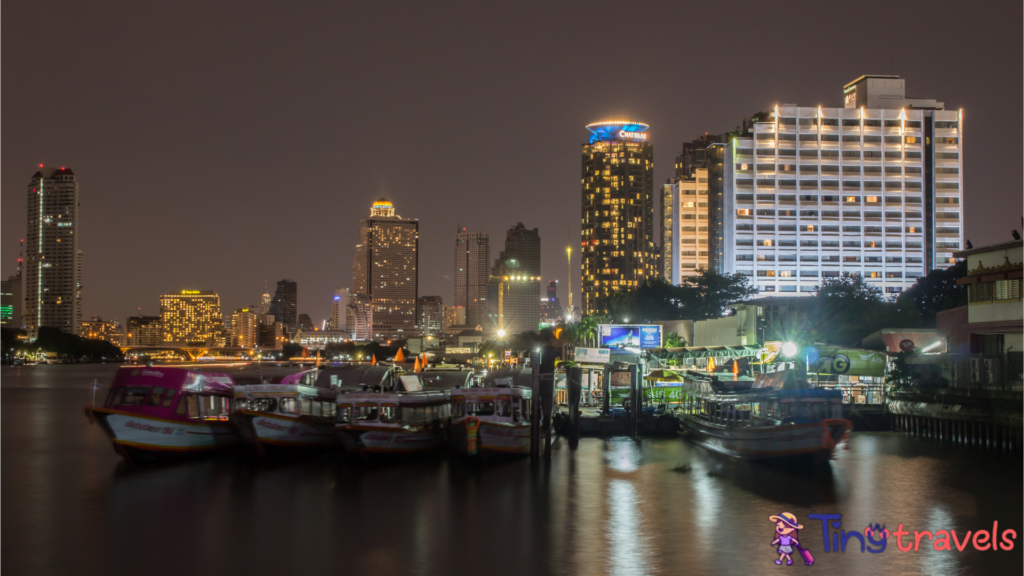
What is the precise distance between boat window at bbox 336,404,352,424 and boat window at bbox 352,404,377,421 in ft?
0.56

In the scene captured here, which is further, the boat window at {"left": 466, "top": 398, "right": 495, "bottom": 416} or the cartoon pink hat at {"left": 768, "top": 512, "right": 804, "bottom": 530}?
the boat window at {"left": 466, "top": 398, "right": 495, "bottom": 416}

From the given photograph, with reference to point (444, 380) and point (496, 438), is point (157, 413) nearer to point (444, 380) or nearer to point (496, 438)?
point (496, 438)

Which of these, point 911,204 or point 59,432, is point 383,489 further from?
point 911,204

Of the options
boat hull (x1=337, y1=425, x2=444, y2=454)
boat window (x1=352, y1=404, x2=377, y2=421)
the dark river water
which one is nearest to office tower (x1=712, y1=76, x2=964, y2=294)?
the dark river water

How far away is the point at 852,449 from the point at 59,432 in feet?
159

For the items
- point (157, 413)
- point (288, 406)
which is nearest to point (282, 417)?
point (288, 406)

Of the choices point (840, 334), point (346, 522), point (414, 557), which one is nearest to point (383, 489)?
point (346, 522)

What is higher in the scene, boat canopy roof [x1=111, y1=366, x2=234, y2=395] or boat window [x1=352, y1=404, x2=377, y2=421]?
boat canopy roof [x1=111, y1=366, x2=234, y2=395]

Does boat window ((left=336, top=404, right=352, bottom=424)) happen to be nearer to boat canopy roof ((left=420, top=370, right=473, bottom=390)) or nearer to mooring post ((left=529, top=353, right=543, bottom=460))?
mooring post ((left=529, top=353, right=543, bottom=460))

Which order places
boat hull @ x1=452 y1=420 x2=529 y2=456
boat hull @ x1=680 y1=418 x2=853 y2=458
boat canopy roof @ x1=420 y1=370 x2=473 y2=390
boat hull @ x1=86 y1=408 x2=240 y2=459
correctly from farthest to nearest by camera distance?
1. boat canopy roof @ x1=420 y1=370 x2=473 y2=390
2. boat hull @ x1=452 y1=420 x2=529 y2=456
3. boat hull @ x1=680 y1=418 x2=853 y2=458
4. boat hull @ x1=86 y1=408 x2=240 y2=459

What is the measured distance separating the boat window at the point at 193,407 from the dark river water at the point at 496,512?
206cm

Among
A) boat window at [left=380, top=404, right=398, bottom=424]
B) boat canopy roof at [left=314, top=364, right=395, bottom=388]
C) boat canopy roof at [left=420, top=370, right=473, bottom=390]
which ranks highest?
boat canopy roof at [left=314, top=364, right=395, bottom=388]

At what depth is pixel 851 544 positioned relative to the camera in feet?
81.0

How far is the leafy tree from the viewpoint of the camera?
340 ft
